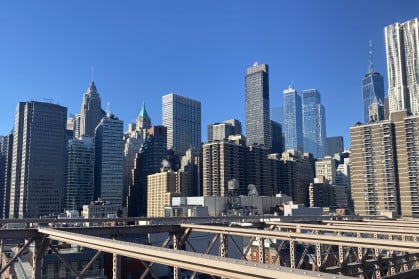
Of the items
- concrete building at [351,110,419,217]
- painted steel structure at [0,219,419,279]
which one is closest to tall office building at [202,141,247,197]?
concrete building at [351,110,419,217]

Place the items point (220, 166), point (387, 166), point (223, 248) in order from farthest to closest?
point (220, 166) < point (387, 166) < point (223, 248)

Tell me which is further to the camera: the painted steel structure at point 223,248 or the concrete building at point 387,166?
the concrete building at point 387,166

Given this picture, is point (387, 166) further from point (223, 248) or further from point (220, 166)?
point (223, 248)

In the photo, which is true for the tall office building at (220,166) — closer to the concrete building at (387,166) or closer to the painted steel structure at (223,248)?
the concrete building at (387,166)

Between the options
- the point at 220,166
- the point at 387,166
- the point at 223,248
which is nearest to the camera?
the point at 223,248

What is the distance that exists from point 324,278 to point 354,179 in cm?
16721

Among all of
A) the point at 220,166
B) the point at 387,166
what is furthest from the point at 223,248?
the point at 220,166

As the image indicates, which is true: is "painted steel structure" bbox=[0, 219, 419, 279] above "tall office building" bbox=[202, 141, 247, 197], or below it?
below

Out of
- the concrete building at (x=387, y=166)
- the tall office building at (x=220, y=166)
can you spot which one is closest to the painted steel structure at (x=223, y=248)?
the concrete building at (x=387, y=166)

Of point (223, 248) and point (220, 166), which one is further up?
point (220, 166)

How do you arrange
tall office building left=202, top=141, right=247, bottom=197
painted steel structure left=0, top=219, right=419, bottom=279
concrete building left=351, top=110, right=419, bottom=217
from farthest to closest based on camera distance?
tall office building left=202, top=141, right=247, bottom=197, concrete building left=351, top=110, right=419, bottom=217, painted steel structure left=0, top=219, right=419, bottom=279

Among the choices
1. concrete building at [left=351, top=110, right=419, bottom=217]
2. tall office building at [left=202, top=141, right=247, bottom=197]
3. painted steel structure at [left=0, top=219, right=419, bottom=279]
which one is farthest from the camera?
tall office building at [left=202, top=141, right=247, bottom=197]

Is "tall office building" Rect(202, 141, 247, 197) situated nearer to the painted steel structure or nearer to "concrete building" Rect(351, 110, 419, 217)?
"concrete building" Rect(351, 110, 419, 217)

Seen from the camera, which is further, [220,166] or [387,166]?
[220,166]
